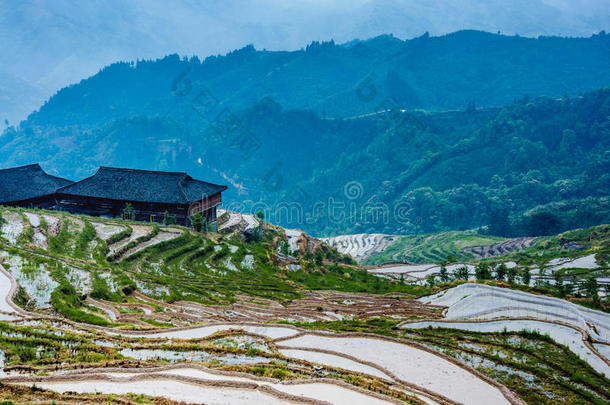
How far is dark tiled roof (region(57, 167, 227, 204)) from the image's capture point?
42.2 metres

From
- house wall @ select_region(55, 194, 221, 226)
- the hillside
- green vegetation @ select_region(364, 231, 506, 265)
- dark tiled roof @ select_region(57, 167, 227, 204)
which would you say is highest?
the hillside

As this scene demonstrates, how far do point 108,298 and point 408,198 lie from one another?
122180mm

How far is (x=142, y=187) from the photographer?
142ft

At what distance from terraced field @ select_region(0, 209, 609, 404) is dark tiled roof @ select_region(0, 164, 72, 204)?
17.7m

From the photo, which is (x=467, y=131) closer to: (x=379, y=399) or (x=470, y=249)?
(x=470, y=249)

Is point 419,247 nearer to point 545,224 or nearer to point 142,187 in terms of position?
point 545,224

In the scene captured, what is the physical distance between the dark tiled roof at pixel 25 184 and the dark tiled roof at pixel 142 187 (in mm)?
2495

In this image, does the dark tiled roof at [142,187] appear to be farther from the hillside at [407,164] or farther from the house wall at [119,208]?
the hillside at [407,164]

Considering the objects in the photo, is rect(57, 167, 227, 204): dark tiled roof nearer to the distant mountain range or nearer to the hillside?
the hillside

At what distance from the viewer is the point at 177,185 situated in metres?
43.0

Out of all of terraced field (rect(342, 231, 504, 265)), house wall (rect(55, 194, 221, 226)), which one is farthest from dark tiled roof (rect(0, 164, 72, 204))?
terraced field (rect(342, 231, 504, 265))

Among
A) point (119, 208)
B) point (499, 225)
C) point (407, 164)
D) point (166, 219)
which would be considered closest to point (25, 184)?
point (119, 208)

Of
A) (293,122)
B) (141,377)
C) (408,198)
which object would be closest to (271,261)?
(141,377)

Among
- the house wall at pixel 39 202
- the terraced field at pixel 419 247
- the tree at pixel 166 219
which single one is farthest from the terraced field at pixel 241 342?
the terraced field at pixel 419 247
